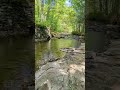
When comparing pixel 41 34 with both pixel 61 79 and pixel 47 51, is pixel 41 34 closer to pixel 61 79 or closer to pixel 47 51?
pixel 47 51

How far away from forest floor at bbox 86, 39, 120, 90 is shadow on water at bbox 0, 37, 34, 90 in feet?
2.01

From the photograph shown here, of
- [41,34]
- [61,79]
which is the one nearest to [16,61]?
[61,79]

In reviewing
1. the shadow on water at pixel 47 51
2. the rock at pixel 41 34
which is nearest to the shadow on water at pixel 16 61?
the shadow on water at pixel 47 51

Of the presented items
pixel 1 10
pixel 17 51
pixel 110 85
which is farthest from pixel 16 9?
pixel 110 85

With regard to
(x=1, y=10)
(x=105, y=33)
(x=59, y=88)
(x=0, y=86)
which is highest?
(x=1, y=10)

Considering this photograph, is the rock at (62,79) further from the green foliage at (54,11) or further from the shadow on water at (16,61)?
the green foliage at (54,11)

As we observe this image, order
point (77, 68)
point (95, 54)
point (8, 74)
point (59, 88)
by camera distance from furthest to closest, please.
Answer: point (77, 68)
point (59, 88)
point (8, 74)
point (95, 54)

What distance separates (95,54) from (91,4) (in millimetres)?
514

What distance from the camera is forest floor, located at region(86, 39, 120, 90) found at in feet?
Result: 7.70

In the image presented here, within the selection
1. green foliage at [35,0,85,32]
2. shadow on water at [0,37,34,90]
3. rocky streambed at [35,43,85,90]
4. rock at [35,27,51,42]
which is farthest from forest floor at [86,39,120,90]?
green foliage at [35,0,85,32]

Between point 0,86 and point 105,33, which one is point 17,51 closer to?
point 0,86

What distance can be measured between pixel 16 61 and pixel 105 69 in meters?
1.02

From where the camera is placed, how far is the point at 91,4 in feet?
8.49

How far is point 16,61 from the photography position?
9.33 ft
